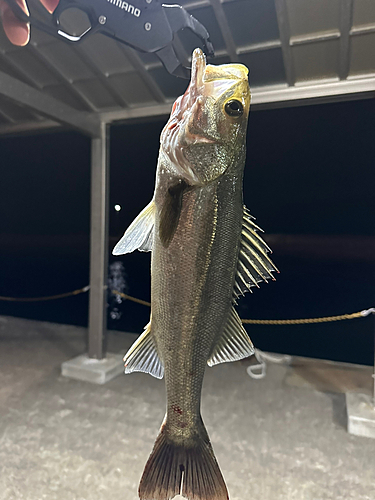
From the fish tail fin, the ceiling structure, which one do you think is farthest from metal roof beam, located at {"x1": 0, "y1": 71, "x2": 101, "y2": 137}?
the fish tail fin

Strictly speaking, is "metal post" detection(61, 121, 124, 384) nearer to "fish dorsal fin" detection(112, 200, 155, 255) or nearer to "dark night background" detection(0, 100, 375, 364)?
"dark night background" detection(0, 100, 375, 364)

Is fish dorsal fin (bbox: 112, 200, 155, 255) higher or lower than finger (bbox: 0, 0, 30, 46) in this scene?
lower

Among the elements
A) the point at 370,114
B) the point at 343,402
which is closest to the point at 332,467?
the point at 343,402

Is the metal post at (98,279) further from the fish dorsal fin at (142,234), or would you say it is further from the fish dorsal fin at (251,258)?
the fish dorsal fin at (251,258)

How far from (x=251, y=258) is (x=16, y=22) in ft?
3.06

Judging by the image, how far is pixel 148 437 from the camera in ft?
8.45

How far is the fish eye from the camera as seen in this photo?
0.75 meters

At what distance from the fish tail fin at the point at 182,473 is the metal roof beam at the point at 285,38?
2.16 m

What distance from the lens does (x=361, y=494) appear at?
203 centimetres

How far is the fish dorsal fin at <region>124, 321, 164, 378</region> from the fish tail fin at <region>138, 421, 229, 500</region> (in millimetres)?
160

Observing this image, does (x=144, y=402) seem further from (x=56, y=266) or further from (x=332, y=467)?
(x=56, y=266)

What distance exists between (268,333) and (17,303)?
4.00 m

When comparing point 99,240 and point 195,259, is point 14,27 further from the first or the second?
point 99,240

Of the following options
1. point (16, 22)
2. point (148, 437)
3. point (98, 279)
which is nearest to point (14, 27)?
point (16, 22)
